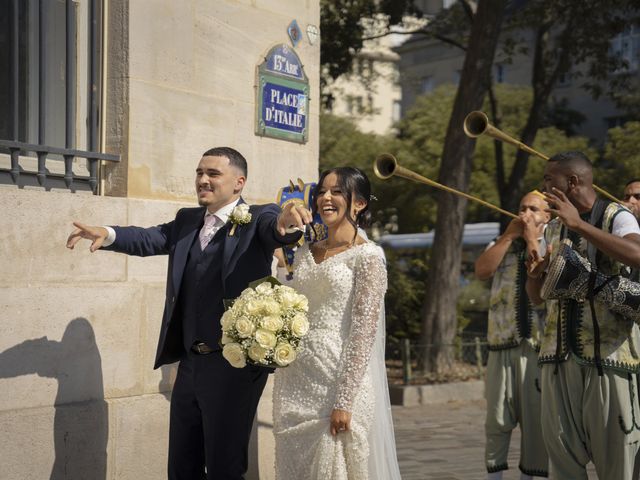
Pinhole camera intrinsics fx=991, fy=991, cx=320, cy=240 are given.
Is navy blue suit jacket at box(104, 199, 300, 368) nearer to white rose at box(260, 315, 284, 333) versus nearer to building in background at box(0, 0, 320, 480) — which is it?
white rose at box(260, 315, 284, 333)

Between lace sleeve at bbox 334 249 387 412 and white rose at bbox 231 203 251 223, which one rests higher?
white rose at bbox 231 203 251 223

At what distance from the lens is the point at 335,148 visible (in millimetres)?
41312

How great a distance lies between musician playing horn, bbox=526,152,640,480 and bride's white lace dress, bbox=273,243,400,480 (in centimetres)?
104

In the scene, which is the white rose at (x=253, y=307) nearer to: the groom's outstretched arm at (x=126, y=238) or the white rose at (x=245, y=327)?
the white rose at (x=245, y=327)

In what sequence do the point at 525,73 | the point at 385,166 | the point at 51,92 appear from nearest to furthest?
the point at 51,92 < the point at 385,166 < the point at 525,73

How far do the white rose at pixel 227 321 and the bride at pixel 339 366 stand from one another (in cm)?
44

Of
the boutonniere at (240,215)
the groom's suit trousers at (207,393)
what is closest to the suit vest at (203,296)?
the groom's suit trousers at (207,393)

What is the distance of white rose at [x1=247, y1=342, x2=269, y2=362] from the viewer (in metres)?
4.65

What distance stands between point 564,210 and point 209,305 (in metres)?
1.88

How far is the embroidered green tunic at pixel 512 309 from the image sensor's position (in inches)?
291

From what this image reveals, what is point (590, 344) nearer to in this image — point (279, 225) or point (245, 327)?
point (279, 225)

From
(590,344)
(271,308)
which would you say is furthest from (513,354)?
(271,308)

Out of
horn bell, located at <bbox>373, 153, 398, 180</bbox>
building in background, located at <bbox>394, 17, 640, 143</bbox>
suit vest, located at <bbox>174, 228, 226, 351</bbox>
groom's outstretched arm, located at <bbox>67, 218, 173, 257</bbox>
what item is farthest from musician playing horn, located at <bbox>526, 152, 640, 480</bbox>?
building in background, located at <bbox>394, 17, 640, 143</bbox>

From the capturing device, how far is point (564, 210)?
15.8 ft
